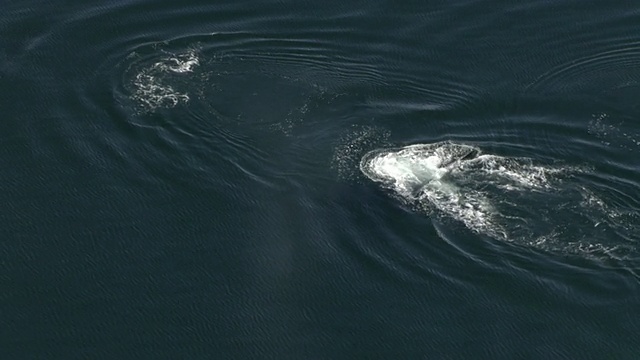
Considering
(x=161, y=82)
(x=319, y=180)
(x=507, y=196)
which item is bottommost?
(x=507, y=196)

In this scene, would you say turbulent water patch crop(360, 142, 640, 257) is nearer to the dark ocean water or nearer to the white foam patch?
the dark ocean water

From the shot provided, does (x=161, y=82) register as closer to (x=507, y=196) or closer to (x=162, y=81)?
(x=162, y=81)

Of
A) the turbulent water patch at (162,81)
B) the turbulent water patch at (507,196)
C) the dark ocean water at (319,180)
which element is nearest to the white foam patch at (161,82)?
the turbulent water patch at (162,81)

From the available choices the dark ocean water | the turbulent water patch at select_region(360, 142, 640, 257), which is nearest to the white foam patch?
the dark ocean water

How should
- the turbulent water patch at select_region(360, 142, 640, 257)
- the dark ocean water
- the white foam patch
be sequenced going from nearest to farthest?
the dark ocean water
the turbulent water patch at select_region(360, 142, 640, 257)
the white foam patch

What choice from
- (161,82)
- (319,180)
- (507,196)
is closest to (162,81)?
(161,82)
